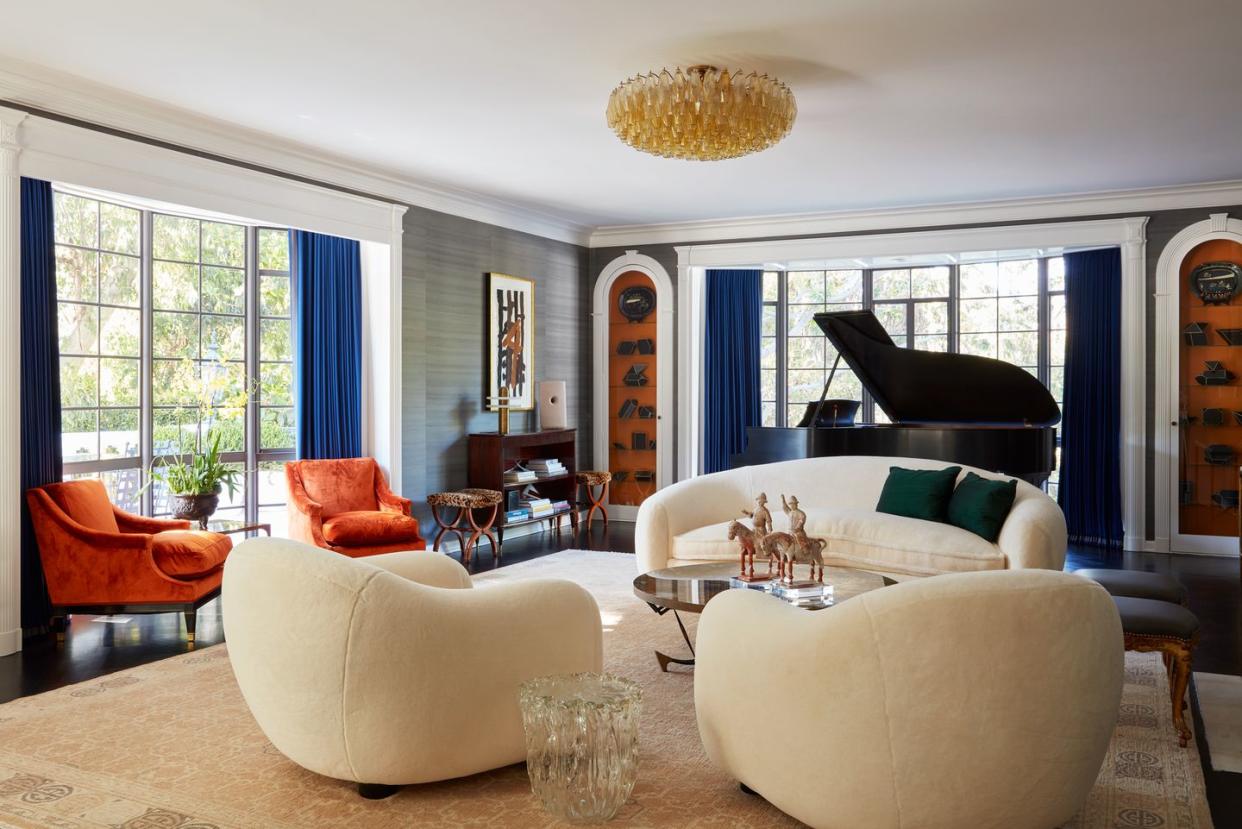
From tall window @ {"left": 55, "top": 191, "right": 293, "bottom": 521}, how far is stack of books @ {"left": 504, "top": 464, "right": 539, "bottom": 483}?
1.69m

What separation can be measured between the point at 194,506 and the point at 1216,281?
24.4 feet

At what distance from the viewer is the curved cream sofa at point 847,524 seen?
4.77 meters

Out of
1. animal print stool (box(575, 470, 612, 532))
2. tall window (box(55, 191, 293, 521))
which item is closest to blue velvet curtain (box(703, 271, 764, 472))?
animal print stool (box(575, 470, 612, 532))

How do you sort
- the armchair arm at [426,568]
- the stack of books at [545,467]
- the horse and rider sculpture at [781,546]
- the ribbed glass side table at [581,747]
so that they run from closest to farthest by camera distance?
the ribbed glass side table at [581,747] < the armchair arm at [426,568] < the horse and rider sculpture at [781,546] < the stack of books at [545,467]

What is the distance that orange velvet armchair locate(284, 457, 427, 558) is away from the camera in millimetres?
5965

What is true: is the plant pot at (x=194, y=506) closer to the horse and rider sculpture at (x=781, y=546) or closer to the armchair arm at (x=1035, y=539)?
the horse and rider sculpture at (x=781, y=546)

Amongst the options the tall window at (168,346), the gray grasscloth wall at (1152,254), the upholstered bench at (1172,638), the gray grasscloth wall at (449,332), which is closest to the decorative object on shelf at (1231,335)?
the gray grasscloth wall at (1152,254)

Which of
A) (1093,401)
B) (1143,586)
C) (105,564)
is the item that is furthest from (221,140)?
(1093,401)

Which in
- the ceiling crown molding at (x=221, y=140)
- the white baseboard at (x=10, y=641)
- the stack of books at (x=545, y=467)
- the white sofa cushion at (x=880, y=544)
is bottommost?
the white baseboard at (x=10, y=641)

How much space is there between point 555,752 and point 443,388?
5.17m

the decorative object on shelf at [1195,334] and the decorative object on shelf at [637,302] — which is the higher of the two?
the decorative object on shelf at [637,302]

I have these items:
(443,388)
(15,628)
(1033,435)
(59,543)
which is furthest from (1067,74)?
(15,628)

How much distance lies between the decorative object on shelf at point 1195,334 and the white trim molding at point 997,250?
301 mm

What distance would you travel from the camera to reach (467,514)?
7324mm
